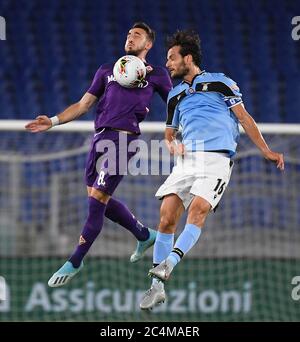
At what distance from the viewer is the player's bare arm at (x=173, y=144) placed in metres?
6.77

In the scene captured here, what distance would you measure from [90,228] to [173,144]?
2.95 feet

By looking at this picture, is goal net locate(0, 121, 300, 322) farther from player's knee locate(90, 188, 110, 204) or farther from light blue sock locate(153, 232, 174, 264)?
light blue sock locate(153, 232, 174, 264)

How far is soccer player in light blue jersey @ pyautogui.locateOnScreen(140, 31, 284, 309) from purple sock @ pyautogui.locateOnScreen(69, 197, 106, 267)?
51 centimetres

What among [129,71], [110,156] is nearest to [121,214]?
[110,156]

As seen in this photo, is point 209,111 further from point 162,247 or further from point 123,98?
point 162,247

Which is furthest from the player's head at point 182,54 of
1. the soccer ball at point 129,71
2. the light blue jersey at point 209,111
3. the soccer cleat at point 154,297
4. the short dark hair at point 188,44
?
the soccer cleat at point 154,297

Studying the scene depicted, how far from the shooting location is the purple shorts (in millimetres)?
7109

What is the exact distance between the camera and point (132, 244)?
33.6 ft

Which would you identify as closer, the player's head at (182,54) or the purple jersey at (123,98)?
the player's head at (182,54)

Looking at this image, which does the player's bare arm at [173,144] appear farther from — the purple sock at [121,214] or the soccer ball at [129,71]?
the purple sock at [121,214]

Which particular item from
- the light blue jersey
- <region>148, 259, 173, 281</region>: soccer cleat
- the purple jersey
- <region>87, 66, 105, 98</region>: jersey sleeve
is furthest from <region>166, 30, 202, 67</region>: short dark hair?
<region>148, 259, 173, 281</region>: soccer cleat

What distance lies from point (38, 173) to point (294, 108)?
4.13 m

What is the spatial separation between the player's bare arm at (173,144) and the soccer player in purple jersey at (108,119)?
0.99 feet
